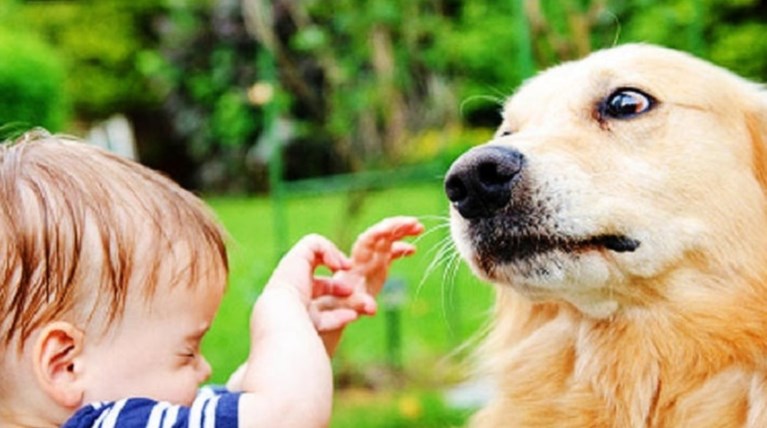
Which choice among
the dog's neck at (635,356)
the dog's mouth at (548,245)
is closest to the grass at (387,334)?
the dog's neck at (635,356)

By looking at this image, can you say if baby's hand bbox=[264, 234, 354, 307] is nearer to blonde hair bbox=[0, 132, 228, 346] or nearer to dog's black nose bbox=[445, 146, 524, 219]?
blonde hair bbox=[0, 132, 228, 346]

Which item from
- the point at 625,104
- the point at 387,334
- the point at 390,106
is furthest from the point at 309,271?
the point at 387,334

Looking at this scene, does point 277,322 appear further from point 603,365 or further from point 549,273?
point 603,365

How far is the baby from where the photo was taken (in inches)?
83.1

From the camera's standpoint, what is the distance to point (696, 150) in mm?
2639

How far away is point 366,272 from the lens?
8.70ft

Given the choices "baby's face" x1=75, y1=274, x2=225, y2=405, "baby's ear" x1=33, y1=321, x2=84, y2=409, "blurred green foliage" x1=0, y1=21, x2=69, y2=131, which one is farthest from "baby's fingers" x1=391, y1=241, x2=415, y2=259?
"blurred green foliage" x1=0, y1=21, x2=69, y2=131

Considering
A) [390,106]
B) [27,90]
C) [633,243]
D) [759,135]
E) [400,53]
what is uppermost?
[759,135]

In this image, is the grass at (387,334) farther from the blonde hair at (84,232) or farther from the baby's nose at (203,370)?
the blonde hair at (84,232)

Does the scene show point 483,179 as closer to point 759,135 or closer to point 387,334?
point 759,135

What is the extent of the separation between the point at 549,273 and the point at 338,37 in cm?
500

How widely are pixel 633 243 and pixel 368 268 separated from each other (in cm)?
56

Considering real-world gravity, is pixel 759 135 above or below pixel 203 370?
above

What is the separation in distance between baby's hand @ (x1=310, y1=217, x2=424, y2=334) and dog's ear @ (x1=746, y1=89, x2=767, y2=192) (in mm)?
758
